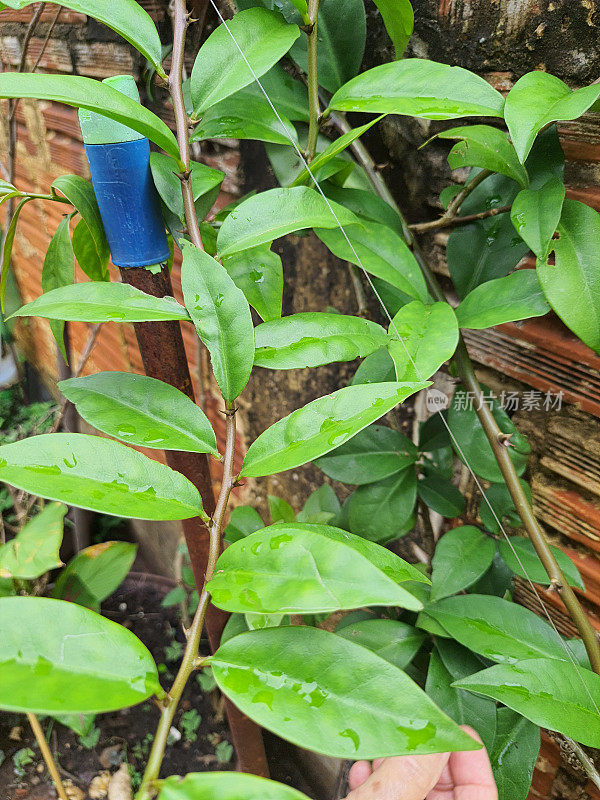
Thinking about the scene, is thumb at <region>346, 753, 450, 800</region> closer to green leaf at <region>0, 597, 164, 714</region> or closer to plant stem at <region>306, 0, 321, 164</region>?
green leaf at <region>0, 597, 164, 714</region>

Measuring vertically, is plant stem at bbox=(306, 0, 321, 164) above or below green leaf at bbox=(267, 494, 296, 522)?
above

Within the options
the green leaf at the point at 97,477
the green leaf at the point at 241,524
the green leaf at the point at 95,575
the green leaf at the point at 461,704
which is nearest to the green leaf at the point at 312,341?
the green leaf at the point at 97,477

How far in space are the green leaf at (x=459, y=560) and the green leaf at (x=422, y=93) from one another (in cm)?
41

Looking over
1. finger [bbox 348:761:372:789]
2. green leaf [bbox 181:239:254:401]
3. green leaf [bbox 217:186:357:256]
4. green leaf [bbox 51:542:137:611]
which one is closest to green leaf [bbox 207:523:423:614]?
green leaf [bbox 181:239:254:401]

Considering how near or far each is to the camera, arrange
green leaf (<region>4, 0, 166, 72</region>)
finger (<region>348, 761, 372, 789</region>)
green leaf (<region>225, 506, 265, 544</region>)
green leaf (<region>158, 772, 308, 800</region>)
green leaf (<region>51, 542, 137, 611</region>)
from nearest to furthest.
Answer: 1. green leaf (<region>158, 772, 308, 800</region>)
2. green leaf (<region>4, 0, 166, 72</region>)
3. finger (<region>348, 761, 372, 789</region>)
4. green leaf (<region>225, 506, 265, 544</region>)
5. green leaf (<region>51, 542, 137, 611</region>)

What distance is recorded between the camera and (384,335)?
514 mm

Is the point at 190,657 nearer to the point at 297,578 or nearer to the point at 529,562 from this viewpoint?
the point at 297,578

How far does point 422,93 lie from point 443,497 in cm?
44

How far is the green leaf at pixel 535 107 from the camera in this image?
41 cm

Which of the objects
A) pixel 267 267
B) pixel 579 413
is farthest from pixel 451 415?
pixel 267 267

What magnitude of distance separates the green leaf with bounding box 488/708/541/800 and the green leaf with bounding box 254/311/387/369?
0.39 meters

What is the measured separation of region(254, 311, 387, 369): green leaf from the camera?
0.48m

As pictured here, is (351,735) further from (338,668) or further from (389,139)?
(389,139)

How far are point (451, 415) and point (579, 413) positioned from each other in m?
0.16
